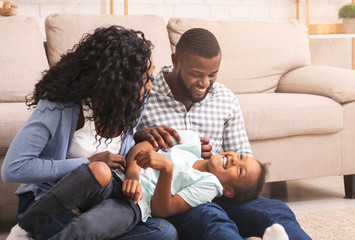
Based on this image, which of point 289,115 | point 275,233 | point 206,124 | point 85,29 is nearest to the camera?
point 275,233

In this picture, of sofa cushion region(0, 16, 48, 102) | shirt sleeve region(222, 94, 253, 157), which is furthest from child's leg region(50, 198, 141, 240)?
sofa cushion region(0, 16, 48, 102)

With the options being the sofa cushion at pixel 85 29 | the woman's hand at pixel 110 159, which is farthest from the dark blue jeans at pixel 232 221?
the sofa cushion at pixel 85 29

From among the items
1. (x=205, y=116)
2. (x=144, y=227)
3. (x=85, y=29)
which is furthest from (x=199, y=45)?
(x=85, y=29)

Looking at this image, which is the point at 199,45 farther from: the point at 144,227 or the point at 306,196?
the point at 306,196

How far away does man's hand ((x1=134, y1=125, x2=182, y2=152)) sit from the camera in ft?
5.22

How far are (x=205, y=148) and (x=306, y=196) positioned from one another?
2.97ft

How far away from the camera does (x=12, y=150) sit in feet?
4.25

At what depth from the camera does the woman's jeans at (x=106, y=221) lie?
1.26 metres

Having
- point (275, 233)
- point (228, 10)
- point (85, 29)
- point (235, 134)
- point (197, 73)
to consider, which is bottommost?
point (275, 233)

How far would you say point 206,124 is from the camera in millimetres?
1854

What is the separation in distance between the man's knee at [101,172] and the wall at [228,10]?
2.28 metres

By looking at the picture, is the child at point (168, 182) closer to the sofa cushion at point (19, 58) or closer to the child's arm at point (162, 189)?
the child's arm at point (162, 189)

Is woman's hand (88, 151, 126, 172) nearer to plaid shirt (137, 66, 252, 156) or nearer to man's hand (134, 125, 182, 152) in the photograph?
man's hand (134, 125, 182, 152)

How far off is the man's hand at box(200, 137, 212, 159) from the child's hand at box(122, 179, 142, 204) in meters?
0.43
